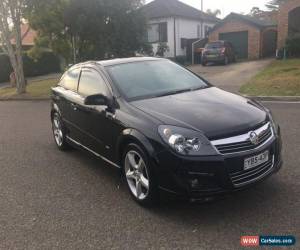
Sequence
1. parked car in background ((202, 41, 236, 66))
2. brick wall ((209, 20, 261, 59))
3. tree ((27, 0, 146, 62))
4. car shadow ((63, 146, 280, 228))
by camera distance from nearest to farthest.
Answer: car shadow ((63, 146, 280, 228)) < tree ((27, 0, 146, 62)) < parked car in background ((202, 41, 236, 66)) < brick wall ((209, 20, 261, 59))

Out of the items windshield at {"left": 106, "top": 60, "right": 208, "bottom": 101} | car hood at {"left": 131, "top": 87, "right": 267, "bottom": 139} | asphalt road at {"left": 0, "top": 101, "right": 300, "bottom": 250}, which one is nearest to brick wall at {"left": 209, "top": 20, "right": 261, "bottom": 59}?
asphalt road at {"left": 0, "top": 101, "right": 300, "bottom": 250}

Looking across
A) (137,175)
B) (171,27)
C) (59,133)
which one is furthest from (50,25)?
(137,175)

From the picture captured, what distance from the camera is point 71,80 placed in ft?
20.7

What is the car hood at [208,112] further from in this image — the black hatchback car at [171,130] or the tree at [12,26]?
the tree at [12,26]

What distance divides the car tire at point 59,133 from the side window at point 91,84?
1.06 m

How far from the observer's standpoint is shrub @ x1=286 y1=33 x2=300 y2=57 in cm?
2403

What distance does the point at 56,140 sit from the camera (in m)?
7.00

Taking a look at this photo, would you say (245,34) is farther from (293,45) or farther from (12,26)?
(12,26)

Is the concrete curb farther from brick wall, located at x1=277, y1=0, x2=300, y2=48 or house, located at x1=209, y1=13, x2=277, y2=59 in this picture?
house, located at x1=209, y1=13, x2=277, y2=59

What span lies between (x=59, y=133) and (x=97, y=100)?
2395 millimetres

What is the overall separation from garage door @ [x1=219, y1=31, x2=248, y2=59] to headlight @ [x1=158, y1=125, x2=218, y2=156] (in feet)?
89.7

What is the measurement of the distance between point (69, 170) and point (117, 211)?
5.73 ft

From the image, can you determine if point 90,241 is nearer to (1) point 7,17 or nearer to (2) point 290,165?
(2) point 290,165

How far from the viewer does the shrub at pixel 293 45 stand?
946 inches
